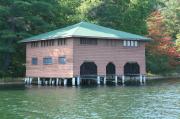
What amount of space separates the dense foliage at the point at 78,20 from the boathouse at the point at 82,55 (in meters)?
4.48

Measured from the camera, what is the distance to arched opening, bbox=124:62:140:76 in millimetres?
62638

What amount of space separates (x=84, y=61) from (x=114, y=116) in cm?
2853

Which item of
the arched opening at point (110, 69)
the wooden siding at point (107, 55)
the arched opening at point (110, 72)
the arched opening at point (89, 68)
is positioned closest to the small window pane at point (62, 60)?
the wooden siding at point (107, 55)

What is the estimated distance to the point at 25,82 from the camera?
62719 millimetres

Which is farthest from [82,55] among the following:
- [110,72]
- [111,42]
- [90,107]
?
[90,107]

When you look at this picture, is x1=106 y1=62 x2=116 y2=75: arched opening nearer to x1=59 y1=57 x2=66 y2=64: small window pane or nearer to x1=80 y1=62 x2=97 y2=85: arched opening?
x1=80 y1=62 x2=97 y2=85: arched opening

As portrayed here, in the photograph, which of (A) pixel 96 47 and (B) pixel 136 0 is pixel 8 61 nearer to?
(A) pixel 96 47

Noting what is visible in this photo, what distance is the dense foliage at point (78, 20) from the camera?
64750 millimetres

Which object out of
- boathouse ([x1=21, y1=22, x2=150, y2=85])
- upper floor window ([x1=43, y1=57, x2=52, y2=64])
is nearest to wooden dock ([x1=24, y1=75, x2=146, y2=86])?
boathouse ([x1=21, y1=22, x2=150, y2=85])

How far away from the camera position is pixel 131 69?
63.3m

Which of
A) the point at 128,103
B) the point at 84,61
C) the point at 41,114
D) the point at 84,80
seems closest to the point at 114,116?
the point at 41,114

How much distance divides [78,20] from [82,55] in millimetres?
16433

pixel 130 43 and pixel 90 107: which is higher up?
pixel 130 43

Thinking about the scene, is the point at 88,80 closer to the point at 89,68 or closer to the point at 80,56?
the point at 89,68
